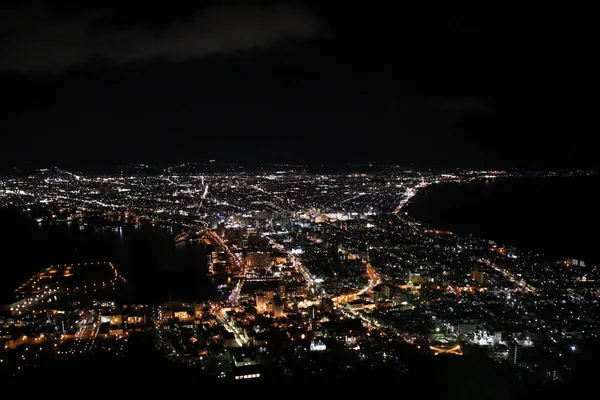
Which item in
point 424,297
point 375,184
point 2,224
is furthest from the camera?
point 375,184

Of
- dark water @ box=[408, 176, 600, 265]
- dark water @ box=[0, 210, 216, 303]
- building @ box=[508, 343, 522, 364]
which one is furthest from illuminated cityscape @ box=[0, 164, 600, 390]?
dark water @ box=[408, 176, 600, 265]

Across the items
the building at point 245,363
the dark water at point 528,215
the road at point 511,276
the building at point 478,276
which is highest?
the building at point 245,363

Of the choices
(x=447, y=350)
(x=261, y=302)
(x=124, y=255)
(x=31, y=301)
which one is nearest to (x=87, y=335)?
(x=31, y=301)

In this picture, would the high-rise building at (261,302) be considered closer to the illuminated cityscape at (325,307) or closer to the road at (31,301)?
the illuminated cityscape at (325,307)

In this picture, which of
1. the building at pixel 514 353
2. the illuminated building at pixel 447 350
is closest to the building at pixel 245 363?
the illuminated building at pixel 447 350

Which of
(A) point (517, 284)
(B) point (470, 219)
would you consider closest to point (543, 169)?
(B) point (470, 219)

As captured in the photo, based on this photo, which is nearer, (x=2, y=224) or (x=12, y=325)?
(x=12, y=325)

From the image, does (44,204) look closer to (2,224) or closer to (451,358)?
(2,224)

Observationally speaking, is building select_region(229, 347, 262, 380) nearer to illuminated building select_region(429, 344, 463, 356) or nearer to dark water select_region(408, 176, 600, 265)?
illuminated building select_region(429, 344, 463, 356)
